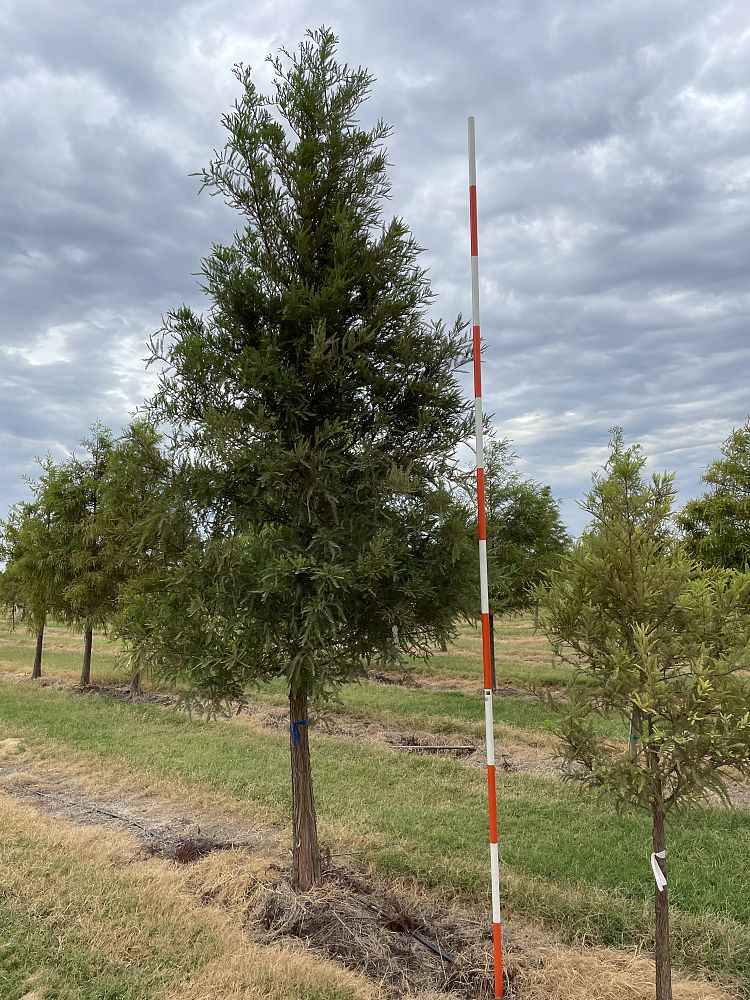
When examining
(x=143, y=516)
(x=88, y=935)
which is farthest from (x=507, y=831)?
(x=143, y=516)

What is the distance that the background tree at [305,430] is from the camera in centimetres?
590

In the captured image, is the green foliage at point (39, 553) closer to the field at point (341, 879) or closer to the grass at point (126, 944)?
the field at point (341, 879)

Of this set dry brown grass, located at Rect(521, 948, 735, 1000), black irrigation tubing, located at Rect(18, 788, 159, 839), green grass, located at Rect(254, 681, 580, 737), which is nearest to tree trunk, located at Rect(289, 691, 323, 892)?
dry brown grass, located at Rect(521, 948, 735, 1000)

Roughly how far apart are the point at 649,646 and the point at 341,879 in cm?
457

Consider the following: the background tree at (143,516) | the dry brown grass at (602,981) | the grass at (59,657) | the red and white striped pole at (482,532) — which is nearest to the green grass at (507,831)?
the dry brown grass at (602,981)

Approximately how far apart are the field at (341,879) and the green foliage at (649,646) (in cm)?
43

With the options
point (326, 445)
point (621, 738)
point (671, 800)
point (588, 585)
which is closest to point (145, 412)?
point (326, 445)

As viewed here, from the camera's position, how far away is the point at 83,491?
20531 millimetres

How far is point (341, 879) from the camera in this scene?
7.02 m

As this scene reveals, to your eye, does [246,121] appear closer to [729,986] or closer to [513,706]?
[729,986]

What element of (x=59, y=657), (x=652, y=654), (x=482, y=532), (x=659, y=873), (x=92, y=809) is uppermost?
(x=482, y=532)

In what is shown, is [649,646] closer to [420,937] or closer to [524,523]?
[420,937]

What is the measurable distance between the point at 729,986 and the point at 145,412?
6943 millimetres

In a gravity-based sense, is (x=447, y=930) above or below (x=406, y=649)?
below
